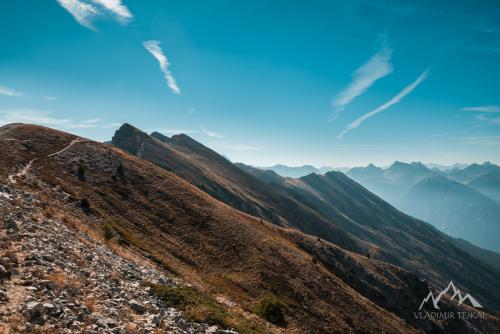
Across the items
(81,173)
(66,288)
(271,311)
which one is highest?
(81,173)

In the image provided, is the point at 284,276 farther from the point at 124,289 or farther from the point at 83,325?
the point at 83,325

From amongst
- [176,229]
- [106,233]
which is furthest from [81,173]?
[106,233]

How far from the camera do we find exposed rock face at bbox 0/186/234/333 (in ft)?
43.5

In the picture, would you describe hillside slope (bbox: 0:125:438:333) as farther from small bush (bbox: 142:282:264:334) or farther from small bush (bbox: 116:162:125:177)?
small bush (bbox: 142:282:264:334)

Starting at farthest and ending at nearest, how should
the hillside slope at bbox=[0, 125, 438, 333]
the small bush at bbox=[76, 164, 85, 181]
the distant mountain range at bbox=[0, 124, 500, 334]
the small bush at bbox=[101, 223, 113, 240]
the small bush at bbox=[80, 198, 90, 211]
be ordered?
the small bush at bbox=[76, 164, 85, 181]
the small bush at bbox=[80, 198, 90, 211]
the hillside slope at bbox=[0, 125, 438, 333]
the small bush at bbox=[101, 223, 113, 240]
the distant mountain range at bbox=[0, 124, 500, 334]

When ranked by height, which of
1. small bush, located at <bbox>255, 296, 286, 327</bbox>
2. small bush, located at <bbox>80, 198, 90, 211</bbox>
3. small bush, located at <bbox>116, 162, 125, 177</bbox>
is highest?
small bush, located at <bbox>116, 162, 125, 177</bbox>

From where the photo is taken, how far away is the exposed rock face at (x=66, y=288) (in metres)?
13.2

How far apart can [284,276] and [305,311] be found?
7.67 m

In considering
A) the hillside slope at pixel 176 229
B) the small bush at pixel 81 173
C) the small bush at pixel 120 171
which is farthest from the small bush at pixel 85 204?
the small bush at pixel 120 171

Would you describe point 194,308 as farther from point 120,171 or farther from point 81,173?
point 120,171

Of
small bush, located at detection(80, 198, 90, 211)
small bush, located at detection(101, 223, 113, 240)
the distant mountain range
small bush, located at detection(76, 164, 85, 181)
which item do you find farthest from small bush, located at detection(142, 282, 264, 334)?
small bush, located at detection(76, 164, 85, 181)

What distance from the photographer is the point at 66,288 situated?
16375 millimetres

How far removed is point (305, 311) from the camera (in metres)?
47.4

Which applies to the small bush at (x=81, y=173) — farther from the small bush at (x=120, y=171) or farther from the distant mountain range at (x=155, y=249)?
the small bush at (x=120, y=171)
